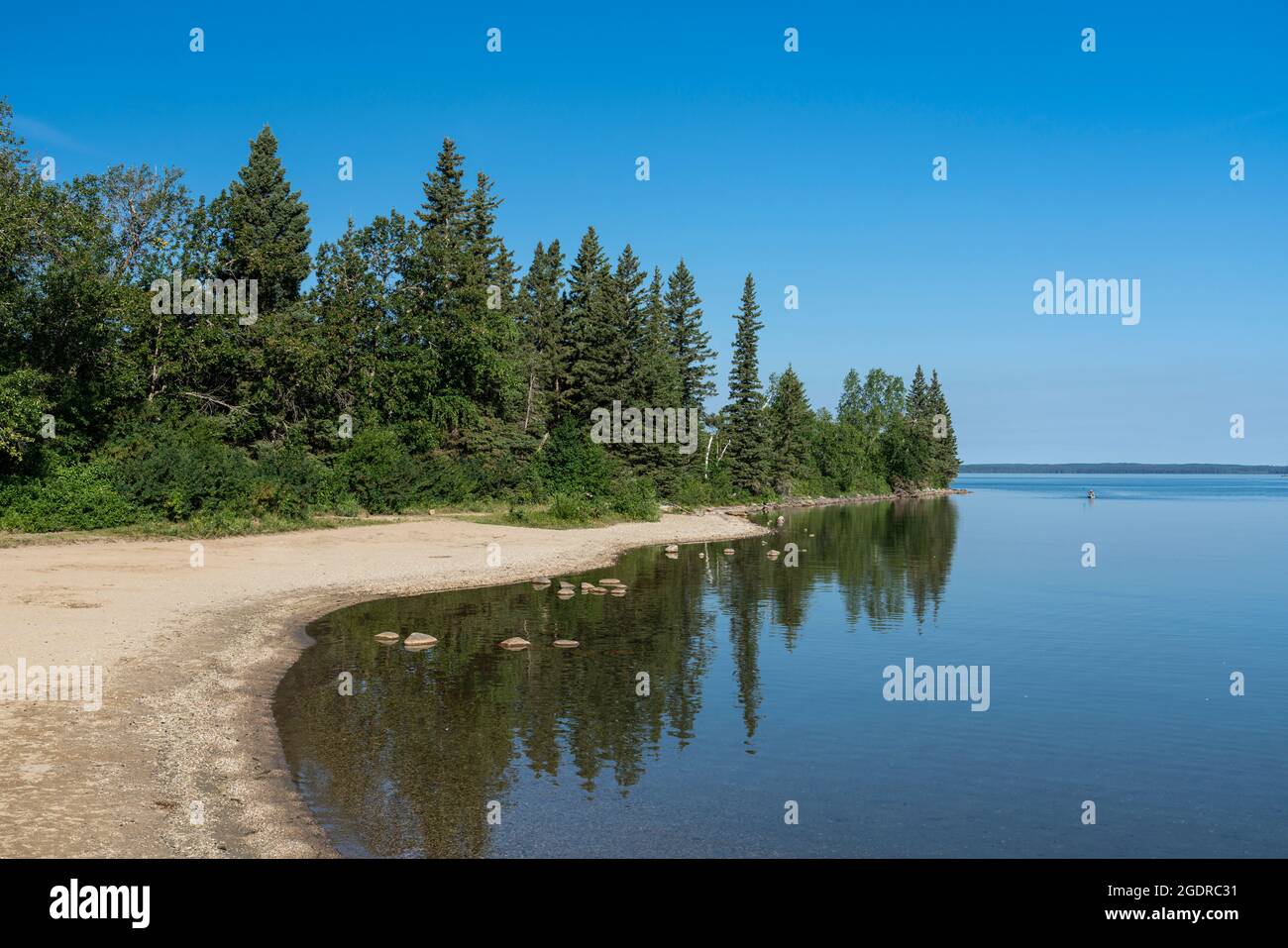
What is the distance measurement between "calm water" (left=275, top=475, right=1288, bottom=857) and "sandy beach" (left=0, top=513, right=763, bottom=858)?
0.74m

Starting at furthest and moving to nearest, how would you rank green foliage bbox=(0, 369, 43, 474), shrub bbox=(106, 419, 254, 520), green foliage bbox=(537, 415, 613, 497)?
green foliage bbox=(537, 415, 613, 497) < shrub bbox=(106, 419, 254, 520) < green foliage bbox=(0, 369, 43, 474)

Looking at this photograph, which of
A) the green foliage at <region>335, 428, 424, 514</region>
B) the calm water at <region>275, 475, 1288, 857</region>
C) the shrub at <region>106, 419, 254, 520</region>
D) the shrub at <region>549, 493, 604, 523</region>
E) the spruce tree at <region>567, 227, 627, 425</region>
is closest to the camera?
the calm water at <region>275, 475, 1288, 857</region>

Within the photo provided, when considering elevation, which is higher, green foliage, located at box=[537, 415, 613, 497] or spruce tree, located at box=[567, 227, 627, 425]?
spruce tree, located at box=[567, 227, 627, 425]

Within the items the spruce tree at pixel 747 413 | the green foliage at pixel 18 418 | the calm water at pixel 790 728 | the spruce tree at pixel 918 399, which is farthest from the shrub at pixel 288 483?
the spruce tree at pixel 918 399

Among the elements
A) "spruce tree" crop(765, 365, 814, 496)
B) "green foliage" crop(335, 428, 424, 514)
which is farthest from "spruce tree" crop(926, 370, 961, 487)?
"green foliage" crop(335, 428, 424, 514)

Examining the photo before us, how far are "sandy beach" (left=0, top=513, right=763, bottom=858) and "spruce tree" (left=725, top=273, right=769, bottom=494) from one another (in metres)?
51.3

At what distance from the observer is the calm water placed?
441 inches

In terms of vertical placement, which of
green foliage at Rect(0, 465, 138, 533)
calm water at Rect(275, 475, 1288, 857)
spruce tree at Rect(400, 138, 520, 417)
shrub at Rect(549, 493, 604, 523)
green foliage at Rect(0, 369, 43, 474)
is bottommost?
calm water at Rect(275, 475, 1288, 857)

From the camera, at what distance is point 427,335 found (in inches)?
2168

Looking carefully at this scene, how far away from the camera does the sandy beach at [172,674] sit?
383 inches

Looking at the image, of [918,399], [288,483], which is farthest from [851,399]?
[288,483]

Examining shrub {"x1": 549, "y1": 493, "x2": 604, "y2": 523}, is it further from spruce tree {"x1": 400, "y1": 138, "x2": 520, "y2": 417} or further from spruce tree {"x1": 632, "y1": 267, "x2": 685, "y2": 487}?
spruce tree {"x1": 632, "y1": 267, "x2": 685, "y2": 487}

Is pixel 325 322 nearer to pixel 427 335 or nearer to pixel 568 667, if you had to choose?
pixel 427 335

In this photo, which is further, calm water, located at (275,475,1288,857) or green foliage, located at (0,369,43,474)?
green foliage, located at (0,369,43,474)
